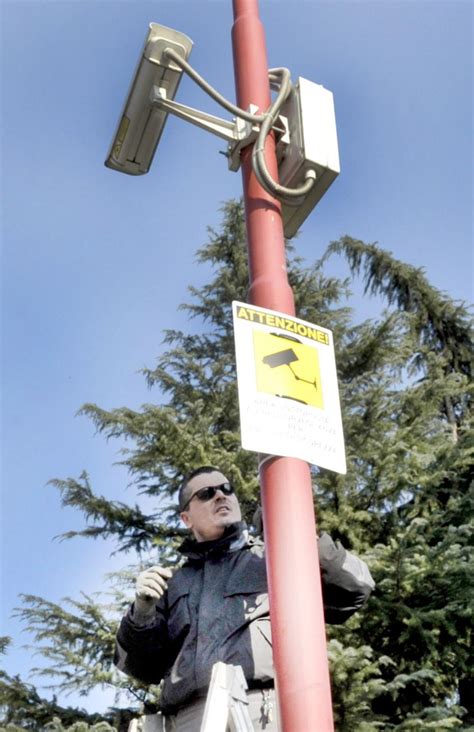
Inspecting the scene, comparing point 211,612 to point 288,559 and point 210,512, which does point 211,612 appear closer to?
point 210,512

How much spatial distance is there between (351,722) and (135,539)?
3.77 metres

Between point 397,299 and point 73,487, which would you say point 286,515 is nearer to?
point 73,487

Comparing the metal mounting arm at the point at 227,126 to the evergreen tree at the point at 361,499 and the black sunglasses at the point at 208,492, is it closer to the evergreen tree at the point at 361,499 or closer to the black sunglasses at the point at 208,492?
the black sunglasses at the point at 208,492

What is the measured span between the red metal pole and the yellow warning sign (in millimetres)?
209

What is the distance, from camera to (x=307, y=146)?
125 inches

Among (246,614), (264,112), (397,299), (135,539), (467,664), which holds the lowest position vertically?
(246,614)

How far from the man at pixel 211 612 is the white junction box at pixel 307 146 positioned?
1.30 meters

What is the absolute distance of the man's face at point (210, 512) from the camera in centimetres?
332

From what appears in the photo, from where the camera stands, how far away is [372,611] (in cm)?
847

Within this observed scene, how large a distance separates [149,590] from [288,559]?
70cm

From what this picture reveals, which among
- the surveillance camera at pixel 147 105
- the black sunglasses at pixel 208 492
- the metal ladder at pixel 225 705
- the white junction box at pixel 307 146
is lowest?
the metal ladder at pixel 225 705

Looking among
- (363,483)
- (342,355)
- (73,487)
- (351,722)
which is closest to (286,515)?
(351,722)

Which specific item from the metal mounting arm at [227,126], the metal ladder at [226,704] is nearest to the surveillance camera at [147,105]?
the metal mounting arm at [227,126]

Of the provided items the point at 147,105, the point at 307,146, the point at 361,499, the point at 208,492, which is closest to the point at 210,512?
the point at 208,492
